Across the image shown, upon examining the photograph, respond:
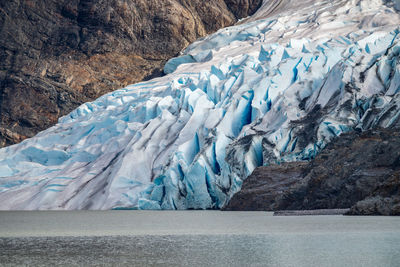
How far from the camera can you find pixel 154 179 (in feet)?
75.2

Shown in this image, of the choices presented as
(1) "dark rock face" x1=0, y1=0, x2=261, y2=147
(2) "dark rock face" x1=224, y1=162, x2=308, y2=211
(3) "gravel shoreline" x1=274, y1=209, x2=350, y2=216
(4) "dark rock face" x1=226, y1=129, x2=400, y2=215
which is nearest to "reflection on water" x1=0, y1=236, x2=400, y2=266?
(4) "dark rock face" x1=226, y1=129, x2=400, y2=215

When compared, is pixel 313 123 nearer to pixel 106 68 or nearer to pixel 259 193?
pixel 259 193

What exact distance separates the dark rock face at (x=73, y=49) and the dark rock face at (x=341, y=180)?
1004 inches

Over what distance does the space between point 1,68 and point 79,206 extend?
74.0 feet

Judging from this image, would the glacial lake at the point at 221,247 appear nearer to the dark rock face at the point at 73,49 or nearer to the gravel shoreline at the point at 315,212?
the gravel shoreline at the point at 315,212

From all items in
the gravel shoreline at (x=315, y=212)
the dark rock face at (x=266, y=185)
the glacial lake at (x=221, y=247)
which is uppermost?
the glacial lake at (x=221, y=247)

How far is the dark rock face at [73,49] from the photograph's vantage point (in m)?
41.2

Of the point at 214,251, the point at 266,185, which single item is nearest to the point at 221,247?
the point at 214,251

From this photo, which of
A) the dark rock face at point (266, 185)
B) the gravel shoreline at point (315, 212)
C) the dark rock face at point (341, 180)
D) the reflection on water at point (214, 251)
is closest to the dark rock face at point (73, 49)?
the dark rock face at point (266, 185)

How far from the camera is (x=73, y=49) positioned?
44750 millimetres

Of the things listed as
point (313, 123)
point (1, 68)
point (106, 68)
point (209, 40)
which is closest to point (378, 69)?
point (313, 123)

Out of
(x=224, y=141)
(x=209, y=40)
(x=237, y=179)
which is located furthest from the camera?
(x=209, y=40)

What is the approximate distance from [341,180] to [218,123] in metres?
8.15

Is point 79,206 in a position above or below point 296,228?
below
